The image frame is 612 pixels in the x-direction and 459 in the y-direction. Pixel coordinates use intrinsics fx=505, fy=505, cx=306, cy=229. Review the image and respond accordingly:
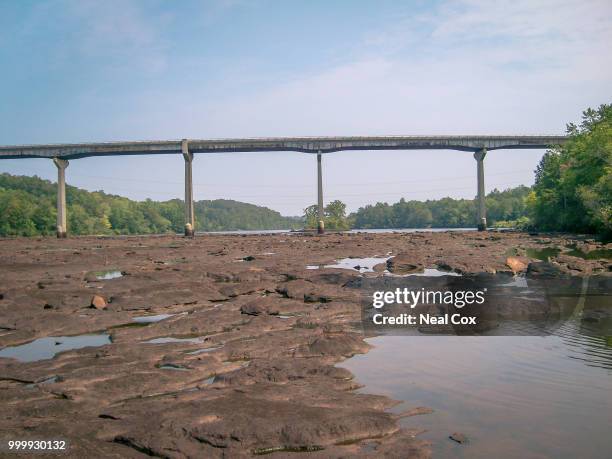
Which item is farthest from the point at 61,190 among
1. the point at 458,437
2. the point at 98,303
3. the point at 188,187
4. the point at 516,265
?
the point at 458,437

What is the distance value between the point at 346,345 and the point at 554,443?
4492 mm

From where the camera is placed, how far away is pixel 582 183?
188 feet

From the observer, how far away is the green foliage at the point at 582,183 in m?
46.8

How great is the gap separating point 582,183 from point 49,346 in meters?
60.0

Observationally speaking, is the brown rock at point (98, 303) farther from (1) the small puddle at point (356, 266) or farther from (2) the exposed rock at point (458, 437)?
(1) the small puddle at point (356, 266)

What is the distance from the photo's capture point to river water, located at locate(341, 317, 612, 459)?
16.2ft

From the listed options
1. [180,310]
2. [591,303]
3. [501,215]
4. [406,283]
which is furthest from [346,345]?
[501,215]

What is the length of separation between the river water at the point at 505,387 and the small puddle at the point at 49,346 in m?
5.45

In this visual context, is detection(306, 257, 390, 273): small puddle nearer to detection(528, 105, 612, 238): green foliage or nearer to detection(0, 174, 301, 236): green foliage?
detection(528, 105, 612, 238): green foliage

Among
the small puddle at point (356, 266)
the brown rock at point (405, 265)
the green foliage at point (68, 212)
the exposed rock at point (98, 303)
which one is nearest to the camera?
the exposed rock at point (98, 303)

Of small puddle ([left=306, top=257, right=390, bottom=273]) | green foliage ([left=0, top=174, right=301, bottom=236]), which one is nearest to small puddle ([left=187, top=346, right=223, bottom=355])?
small puddle ([left=306, top=257, right=390, bottom=273])

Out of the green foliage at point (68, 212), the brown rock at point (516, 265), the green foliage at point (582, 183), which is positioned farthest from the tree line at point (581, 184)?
the green foliage at point (68, 212)

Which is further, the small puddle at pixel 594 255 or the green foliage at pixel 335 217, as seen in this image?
the green foliage at pixel 335 217

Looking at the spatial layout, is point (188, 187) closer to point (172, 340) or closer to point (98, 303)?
point (98, 303)
